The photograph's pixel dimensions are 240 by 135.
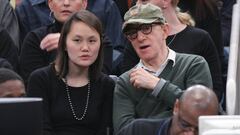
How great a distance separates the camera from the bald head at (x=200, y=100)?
3.81m

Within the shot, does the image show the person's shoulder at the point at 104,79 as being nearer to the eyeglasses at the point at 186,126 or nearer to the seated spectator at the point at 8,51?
the seated spectator at the point at 8,51

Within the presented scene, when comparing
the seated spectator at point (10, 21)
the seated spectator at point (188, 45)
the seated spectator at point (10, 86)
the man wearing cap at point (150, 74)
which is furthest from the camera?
the seated spectator at point (10, 21)

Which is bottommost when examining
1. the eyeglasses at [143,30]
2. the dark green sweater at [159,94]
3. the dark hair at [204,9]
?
the dark green sweater at [159,94]

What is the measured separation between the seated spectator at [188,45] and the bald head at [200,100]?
1.50m

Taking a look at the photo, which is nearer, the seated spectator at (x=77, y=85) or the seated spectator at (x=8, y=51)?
the seated spectator at (x=77, y=85)

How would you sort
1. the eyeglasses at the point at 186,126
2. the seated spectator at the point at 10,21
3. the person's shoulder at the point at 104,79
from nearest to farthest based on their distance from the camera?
the eyeglasses at the point at 186,126 → the person's shoulder at the point at 104,79 → the seated spectator at the point at 10,21

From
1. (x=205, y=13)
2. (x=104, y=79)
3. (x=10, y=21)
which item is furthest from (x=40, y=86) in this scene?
(x=205, y=13)

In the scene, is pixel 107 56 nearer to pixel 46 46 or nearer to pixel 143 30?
pixel 46 46

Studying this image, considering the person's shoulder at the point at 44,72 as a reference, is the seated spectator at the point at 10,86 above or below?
above

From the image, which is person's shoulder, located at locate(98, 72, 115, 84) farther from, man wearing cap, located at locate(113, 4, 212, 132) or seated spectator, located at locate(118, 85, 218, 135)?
seated spectator, located at locate(118, 85, 218, 135)

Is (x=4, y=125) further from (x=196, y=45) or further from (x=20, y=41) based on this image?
(x=20, y=41)

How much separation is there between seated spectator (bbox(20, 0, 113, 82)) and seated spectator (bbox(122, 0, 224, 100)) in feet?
0.56

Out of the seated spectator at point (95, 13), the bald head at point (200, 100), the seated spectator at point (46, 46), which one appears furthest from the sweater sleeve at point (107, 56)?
the bald head at point (200, 100)

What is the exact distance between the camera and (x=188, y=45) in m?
5.53
